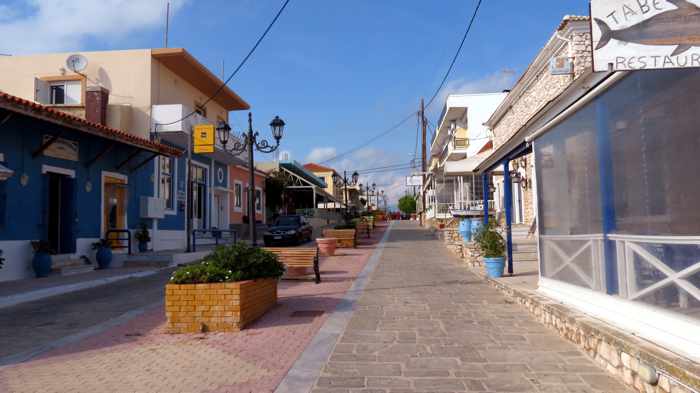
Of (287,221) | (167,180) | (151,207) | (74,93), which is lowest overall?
(287,221)

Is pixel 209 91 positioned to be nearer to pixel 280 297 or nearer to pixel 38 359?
pixel 280 297

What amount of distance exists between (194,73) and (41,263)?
11076mm

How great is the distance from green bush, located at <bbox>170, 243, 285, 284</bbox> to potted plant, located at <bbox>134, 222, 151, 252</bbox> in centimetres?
1012

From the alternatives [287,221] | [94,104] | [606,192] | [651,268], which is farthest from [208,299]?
[287,221]

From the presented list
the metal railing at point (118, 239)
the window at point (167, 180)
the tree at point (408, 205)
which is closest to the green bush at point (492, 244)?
the metal railing at point (118, 239)

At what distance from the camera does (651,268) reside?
454 centimetres

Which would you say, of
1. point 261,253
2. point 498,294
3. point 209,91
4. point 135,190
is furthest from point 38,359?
point 209,91

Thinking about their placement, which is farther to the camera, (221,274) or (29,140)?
(29,140)

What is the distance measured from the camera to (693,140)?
155 inches

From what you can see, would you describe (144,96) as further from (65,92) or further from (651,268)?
(651,268)

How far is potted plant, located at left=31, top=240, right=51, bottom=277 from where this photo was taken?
11.7m

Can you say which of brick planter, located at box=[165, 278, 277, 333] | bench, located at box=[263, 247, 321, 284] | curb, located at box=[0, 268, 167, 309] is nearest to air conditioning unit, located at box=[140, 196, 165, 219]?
curb, located at box=[0, 268, 167, 309]

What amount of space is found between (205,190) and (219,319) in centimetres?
1679

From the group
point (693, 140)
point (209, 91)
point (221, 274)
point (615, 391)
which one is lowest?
point (615, 391)
